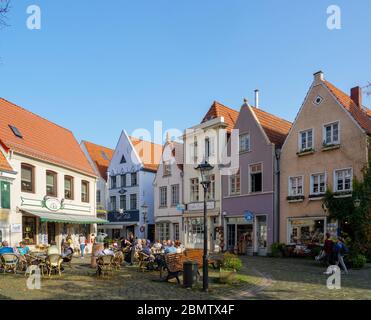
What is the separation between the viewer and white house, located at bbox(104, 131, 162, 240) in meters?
39.8

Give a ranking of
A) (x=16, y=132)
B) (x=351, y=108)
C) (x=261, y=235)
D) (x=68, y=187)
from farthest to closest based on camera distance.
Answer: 1. (x=261, y=235)
2. (x=68, y=187)
3. (x=351, y=108)
4. (x=16, y=132)

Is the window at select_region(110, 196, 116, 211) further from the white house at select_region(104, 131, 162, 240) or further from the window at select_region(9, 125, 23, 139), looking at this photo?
the window at select_region(9, 125, 23, 139)

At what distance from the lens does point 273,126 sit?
3011cm

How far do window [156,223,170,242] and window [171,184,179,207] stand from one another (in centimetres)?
212

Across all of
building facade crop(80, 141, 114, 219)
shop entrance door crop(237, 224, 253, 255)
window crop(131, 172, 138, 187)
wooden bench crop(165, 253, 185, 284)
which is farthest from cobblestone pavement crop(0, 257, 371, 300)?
building facade crop(80, 141, 114, 219)

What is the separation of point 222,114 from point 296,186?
9617 millimetres

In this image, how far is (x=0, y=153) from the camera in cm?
2122

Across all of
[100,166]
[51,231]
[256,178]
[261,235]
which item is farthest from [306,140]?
Answer: [100,166]

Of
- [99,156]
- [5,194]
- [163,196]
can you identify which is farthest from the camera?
[99,156]

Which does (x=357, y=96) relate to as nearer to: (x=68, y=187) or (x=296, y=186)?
(x=296, y=186)

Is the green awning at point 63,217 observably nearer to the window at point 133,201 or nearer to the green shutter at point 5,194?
the green shutter at point 5,194

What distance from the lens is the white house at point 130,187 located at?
131 ft

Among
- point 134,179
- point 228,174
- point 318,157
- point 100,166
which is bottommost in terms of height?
point 134,179

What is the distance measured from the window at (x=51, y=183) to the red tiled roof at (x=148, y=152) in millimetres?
15297
